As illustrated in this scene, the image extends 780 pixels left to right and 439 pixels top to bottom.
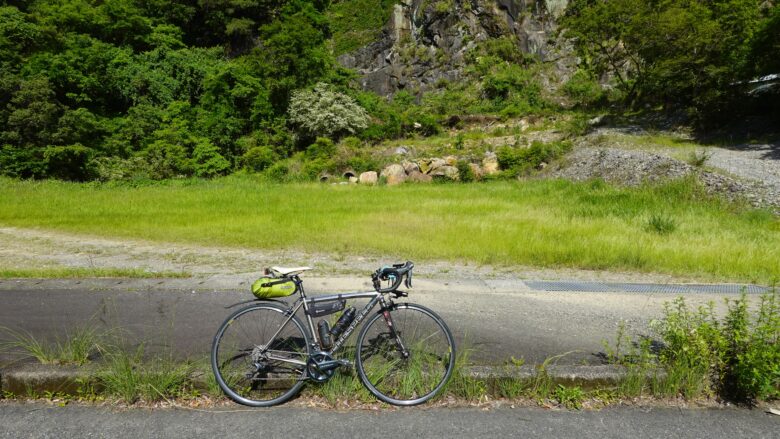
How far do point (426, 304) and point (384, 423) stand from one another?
2.71m

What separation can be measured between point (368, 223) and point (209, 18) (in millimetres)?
39762

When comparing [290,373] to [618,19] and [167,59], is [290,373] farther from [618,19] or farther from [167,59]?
[167,59]

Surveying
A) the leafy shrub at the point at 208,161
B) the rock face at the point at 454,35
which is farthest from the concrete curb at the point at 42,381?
the rock face at the point at 454,35

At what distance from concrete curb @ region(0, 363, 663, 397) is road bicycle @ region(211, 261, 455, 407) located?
12.7 inches

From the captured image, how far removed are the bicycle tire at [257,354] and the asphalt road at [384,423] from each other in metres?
0.19

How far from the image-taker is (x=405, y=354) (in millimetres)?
3787

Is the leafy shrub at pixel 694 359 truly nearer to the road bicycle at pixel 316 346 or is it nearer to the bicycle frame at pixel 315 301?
the road bicycle at pixel 316 346

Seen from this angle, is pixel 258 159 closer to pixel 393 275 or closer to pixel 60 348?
pixel 60 348

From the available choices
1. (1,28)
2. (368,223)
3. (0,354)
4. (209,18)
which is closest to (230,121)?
(1,28)

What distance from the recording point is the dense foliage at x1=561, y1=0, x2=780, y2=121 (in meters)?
21.9

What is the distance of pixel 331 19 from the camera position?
170ft

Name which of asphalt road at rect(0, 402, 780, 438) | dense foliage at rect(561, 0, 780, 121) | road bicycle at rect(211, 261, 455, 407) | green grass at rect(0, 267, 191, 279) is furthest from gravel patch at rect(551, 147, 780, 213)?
green grass at rect(0, 267, 191, 279)

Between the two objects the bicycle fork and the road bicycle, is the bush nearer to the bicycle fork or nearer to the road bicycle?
the road bicycle

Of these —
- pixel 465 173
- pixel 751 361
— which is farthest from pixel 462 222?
pixel 465 173
